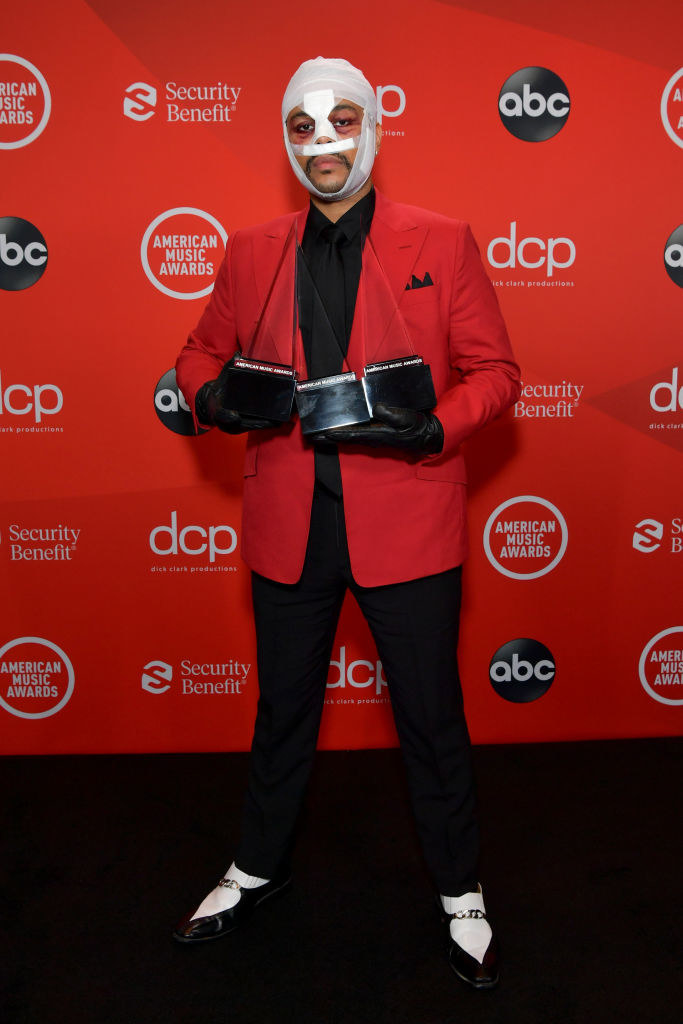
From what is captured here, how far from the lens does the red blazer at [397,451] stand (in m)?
1.61

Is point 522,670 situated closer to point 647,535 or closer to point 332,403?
point 647,535

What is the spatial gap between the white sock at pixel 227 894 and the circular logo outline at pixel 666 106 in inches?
92.3

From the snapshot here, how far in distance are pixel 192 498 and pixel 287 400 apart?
42.0 inches

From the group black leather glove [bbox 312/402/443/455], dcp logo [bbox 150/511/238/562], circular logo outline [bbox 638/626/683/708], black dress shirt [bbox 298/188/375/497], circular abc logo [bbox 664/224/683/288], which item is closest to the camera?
black leather glove [bbox 312/402/443/455]

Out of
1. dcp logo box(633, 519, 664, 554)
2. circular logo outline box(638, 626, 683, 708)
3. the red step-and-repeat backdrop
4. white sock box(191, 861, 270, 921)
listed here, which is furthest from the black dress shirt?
circular logo outline box(638, 626, 683, 708)

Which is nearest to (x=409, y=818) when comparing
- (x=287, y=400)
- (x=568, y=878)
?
(x=568, y=878)

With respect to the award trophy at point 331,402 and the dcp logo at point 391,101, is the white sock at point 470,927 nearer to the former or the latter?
the award trophy at point 331,402

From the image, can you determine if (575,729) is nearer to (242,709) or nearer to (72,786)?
(242,709)

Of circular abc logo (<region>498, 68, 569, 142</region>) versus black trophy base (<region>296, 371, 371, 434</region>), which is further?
circular abc logo (<region>498, 68, 569, 142</region>)

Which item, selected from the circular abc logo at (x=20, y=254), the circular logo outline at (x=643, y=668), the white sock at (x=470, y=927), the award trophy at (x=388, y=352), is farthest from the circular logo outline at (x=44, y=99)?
the circular logo outline at (x=643, y=668)

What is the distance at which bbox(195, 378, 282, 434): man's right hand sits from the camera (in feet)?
5.20

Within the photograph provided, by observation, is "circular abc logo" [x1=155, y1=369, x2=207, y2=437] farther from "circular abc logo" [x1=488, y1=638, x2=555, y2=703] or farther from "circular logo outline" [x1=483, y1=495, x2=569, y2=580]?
"circular abc logo" [x1=488, y1=638, x2=555, y2=703]

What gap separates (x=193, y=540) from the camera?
2553 millimetres

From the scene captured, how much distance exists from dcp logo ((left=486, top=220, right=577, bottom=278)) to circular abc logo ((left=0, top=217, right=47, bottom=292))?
135 centimetres
